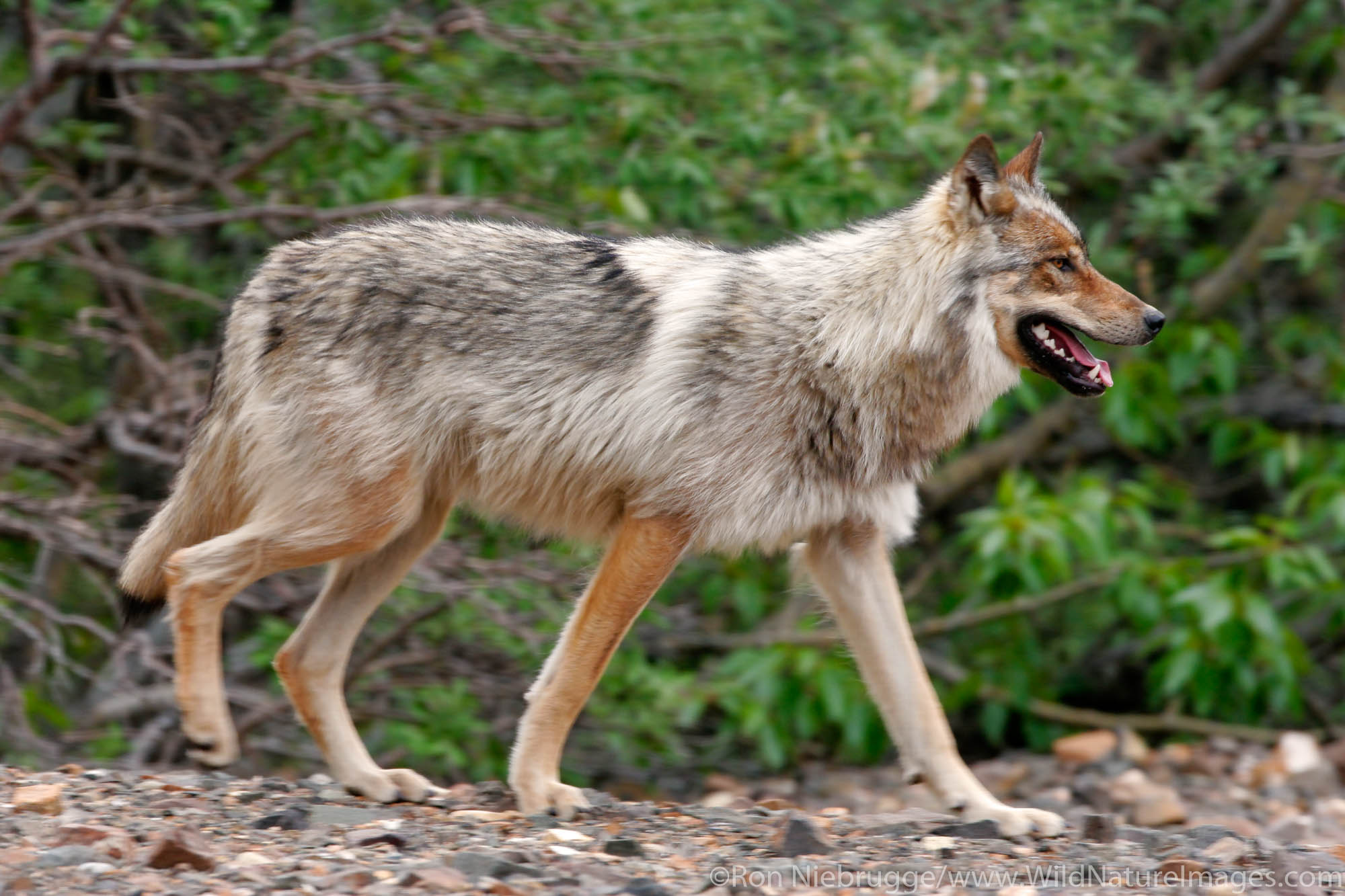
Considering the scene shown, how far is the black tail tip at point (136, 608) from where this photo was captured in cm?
480

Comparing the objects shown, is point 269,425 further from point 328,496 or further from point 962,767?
point 962,767

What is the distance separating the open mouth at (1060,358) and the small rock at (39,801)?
3196mm

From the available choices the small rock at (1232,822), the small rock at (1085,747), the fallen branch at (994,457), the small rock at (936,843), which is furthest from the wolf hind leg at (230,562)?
the small rock at (1085,747)

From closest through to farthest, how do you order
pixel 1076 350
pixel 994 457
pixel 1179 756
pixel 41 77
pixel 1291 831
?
pixel 1076 350 → pixel 1291 831 → pixel 41 77 → pixel 1179 756 → pixel 994 457

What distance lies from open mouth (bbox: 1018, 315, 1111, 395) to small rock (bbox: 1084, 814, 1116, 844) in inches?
52.8

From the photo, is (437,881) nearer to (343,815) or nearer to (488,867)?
(488,867)

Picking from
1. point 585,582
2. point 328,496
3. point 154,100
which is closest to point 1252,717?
point 585,582

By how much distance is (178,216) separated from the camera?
684 cm

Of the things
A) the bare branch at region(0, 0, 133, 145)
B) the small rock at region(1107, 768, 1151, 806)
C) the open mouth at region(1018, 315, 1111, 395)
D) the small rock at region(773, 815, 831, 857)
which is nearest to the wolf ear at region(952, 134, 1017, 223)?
the open mouth at region(1018, 315, 1111, 395)

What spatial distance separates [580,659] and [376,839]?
850 millimetres

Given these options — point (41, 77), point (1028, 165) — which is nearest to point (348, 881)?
point (1028, 165)

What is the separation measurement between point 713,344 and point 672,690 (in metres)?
2.74

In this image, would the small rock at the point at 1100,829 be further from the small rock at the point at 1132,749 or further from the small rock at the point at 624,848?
the small rock at the point at 1132,749

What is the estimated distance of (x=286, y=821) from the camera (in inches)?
154
